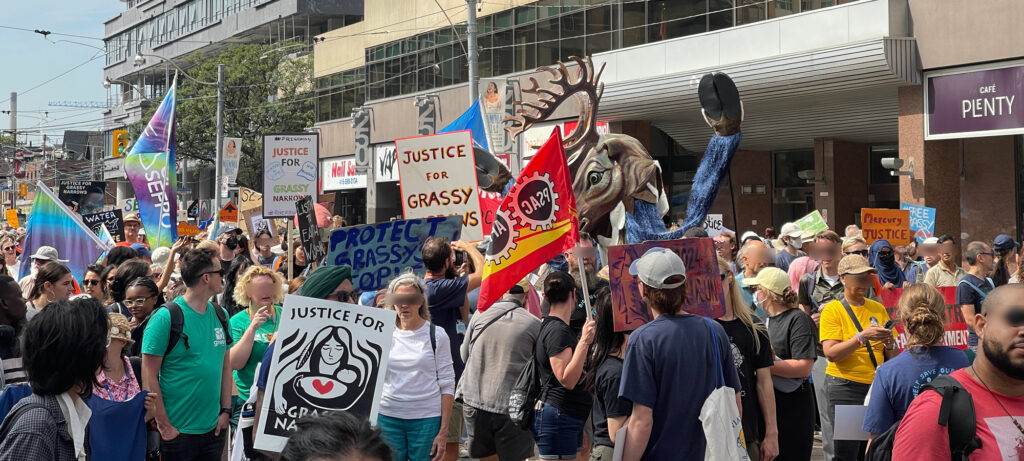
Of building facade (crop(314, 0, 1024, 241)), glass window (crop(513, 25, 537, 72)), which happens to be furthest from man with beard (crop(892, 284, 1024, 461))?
glass window (crop(513, 25, 537, 72))

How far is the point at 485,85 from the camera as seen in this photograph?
30.7 metres

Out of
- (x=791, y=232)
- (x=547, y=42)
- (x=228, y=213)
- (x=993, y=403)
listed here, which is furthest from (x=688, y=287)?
(x=547, y=42)

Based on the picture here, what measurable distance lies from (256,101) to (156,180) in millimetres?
37377

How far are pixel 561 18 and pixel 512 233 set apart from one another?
23009 mm

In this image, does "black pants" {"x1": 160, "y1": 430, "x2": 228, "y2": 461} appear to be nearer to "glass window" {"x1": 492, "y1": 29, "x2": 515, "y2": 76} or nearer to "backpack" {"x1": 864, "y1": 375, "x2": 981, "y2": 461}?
"backpack" {"x1": 864, "y1": 375, "x2": 981, "y2": 461}

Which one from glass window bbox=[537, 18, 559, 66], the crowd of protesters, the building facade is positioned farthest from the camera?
glass window bbox=[537, 18, 559, 66]

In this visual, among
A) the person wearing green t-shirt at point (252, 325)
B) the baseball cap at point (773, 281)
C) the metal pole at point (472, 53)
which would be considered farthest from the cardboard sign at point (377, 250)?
the metal pole at point (472, 53)

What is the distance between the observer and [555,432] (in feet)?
21.6

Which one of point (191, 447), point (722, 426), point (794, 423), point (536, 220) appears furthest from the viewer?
point (536, 220)

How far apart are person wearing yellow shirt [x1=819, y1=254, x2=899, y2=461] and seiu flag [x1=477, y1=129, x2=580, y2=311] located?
5.83 feet

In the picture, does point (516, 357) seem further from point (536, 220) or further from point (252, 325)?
point (252, 325)

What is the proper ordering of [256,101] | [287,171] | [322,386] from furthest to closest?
[256,101] → [287,171] → [322,386]

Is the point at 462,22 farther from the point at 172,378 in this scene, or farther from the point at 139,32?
the point at 139,32

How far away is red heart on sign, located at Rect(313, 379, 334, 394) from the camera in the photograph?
5148 millimetres
